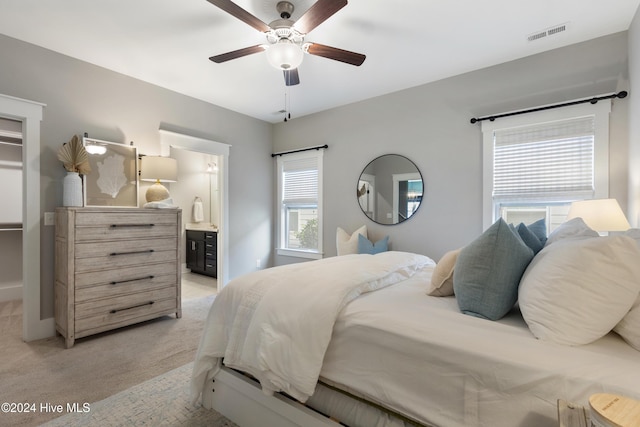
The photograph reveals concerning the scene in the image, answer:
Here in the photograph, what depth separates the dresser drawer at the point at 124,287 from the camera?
2.65 m

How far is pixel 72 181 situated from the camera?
274cm

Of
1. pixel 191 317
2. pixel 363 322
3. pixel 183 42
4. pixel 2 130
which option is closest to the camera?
pixel 363 322

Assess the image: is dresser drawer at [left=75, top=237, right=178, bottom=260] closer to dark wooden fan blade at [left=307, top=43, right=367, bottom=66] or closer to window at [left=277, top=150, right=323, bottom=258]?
window at [left=277, top=150, right=323, bottom=258]

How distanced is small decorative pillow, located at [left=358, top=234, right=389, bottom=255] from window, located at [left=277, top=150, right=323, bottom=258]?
83 centimetres

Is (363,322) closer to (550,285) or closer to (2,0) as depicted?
(550,285)

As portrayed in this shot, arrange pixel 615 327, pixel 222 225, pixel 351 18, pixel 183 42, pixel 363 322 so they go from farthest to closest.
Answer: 1. pixel 222 225
2. pixel 183 42
3. pixel 351 18
4. pixel 363 322
5. pixel 615 327

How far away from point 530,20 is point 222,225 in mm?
4023

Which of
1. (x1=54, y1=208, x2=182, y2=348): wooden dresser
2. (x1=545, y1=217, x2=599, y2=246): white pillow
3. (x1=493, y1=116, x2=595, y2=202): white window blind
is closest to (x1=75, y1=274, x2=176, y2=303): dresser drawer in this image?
(x1=54, y1=208, x2=182, y2=348): wooden dresser

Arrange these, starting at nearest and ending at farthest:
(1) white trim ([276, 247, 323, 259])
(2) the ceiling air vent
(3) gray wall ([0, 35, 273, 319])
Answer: (2) the ceiling air vent < (3) gray wall ([0, 35, 273, 319]) < (1) white trim ([276, 247, 323, 259])

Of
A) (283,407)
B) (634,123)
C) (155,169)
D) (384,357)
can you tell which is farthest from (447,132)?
(155,169)

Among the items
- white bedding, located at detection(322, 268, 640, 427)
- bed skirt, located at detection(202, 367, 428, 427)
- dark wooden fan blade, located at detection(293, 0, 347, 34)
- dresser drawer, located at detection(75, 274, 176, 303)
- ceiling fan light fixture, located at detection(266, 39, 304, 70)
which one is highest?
dark wooden fan blade, located at detection(293, 0, 347, 34)

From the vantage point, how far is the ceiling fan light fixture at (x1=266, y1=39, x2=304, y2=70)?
208 centimetres

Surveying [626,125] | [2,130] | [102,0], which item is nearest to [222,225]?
[102,0]

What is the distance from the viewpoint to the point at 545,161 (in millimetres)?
2799
